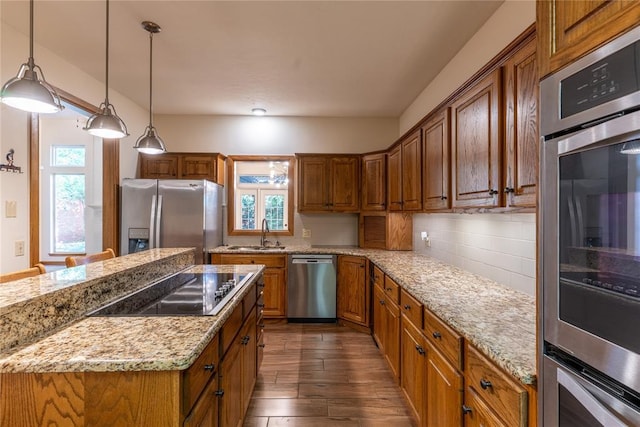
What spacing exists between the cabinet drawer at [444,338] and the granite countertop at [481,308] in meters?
0.05

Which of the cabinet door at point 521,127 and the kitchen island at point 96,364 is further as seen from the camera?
the cabinet door at point 521,127

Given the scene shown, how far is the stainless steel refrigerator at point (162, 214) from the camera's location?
375cm

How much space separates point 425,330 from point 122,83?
3.80m

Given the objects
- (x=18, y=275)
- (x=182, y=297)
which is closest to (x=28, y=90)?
(x=18, y=275)

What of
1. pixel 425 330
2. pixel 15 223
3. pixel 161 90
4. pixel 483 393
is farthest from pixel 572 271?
pixel 161 90

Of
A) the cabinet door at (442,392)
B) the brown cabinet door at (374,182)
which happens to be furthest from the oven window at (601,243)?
the brown cabinet door at (374,182)

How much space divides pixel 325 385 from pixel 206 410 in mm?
1619

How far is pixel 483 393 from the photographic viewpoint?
4.16ft

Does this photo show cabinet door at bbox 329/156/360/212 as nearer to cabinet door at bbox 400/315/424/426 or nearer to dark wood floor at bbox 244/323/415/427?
dark wood floor at bbox 244/323/415/427

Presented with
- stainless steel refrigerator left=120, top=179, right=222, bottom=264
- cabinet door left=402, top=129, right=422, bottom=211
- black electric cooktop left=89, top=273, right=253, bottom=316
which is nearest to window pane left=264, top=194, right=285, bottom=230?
stainless steel refrigerator left=120, top=179, right=222, bottom=264

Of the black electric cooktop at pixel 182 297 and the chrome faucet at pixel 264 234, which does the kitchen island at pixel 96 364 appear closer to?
the black electric cooktop at pixel 182 297

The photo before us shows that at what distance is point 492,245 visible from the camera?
2.29m

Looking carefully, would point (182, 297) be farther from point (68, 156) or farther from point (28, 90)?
point (68, 156)

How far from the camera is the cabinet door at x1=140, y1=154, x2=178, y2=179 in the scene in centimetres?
435
